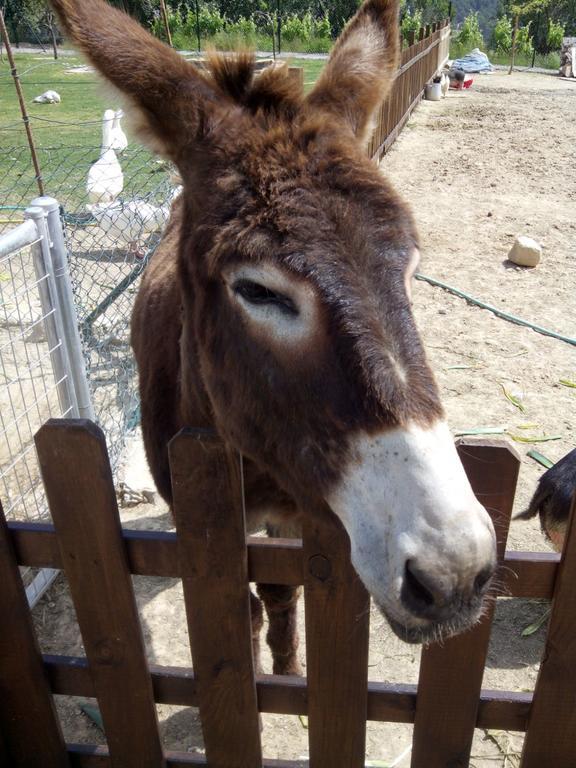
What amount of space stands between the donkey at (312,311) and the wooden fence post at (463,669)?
25 cm

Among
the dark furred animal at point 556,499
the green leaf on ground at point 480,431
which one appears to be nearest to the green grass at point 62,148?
the dark furred animal at point 556,499

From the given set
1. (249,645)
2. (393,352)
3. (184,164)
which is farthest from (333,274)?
(249,645)

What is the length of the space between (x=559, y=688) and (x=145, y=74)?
2244 mm

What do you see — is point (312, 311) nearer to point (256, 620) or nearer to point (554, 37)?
point (256, 620)

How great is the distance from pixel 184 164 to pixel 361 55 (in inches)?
34.9

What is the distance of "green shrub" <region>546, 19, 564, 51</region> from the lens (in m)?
47.8

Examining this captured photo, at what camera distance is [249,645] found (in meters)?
1.96

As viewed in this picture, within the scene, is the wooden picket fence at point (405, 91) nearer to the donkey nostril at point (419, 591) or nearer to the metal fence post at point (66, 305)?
the metal fence post at point (66, 305)

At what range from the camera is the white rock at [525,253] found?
25.5 ft

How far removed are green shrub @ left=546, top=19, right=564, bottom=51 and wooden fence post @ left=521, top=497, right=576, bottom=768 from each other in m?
57.4

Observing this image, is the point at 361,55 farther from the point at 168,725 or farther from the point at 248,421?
the point at 168,725

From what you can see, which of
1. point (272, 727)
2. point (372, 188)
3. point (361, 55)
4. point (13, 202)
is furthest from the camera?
point (13, 202)

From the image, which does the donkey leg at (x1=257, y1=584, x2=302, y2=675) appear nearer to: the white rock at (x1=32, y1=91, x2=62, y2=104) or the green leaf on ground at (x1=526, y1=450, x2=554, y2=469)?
the green leaf on ground at (x1=526, y1=450, x2=554, y2=469)

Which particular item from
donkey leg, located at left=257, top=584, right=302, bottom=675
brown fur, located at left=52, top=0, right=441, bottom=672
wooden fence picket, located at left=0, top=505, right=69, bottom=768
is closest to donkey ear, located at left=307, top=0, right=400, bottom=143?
brown fur, located at left=52, top=0, right=441, bottom=672
